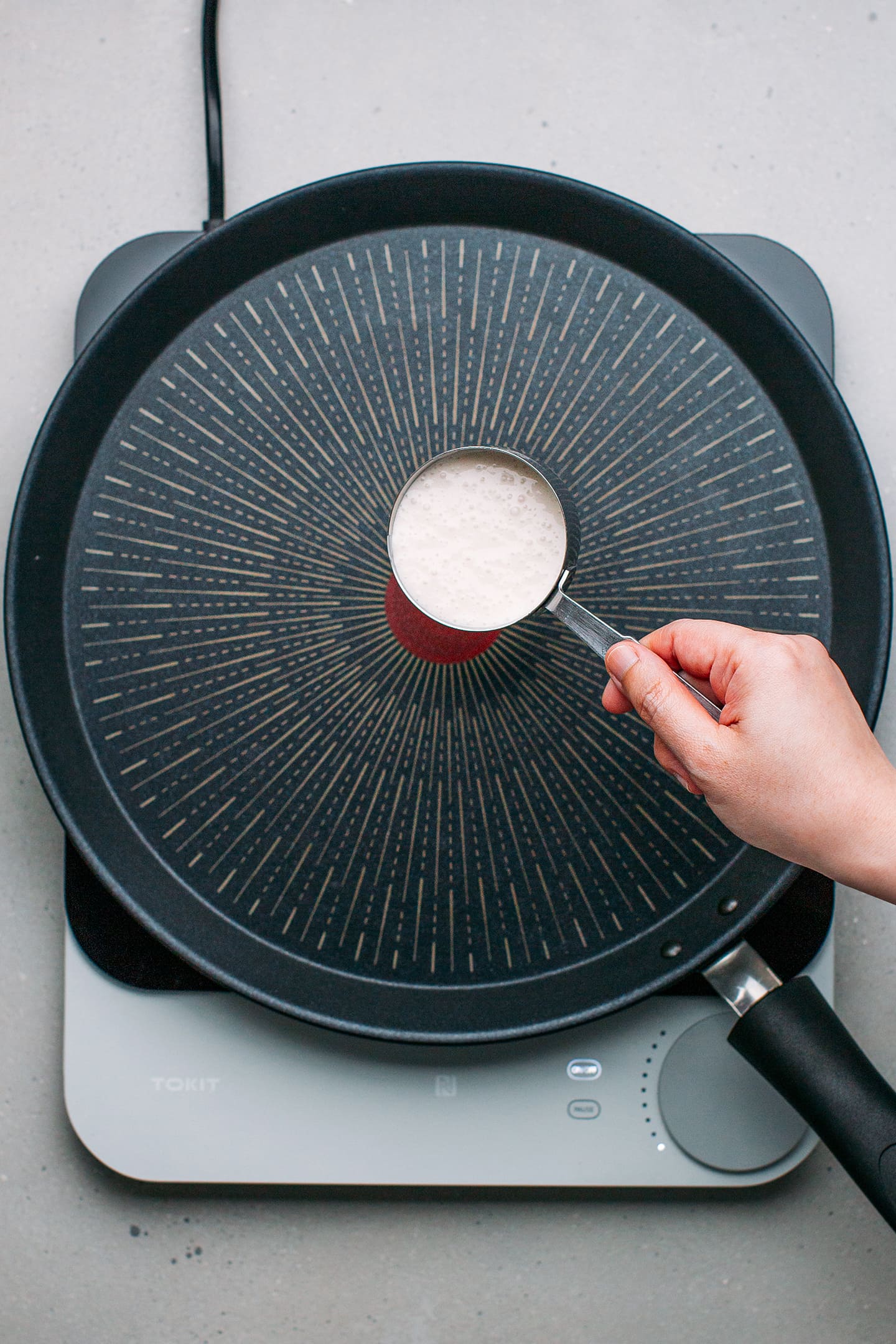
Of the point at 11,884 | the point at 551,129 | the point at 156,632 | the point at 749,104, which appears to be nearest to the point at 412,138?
the point at 551,129

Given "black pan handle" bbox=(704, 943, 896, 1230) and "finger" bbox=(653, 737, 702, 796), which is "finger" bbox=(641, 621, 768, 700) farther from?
"black pan handle" bbox=(704, 943, 896, 1230)

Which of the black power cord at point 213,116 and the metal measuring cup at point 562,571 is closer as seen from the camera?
the metal measuring cup at point 562,571

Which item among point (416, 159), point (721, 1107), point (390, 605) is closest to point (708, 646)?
point (390, 605)

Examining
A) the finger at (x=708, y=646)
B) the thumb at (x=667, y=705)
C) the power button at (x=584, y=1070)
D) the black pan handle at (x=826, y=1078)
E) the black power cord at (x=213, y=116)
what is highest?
the black power cord at (x=213, y=116)

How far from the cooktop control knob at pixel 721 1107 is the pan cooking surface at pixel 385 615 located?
95mm

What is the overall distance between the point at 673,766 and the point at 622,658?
8cm

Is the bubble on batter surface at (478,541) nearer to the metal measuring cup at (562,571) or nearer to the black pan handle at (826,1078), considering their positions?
the metal measuring cup at (562,571)

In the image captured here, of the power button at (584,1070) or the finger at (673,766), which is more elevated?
the finger at (673,766)

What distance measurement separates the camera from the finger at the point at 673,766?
51 centimetres

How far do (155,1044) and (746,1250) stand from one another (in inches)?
15.5

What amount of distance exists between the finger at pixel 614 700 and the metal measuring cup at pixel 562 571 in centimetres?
2

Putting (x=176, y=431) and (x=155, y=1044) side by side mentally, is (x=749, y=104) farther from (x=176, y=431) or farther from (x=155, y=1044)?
(x=155, y=1044)

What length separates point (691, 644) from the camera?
0.50 meters

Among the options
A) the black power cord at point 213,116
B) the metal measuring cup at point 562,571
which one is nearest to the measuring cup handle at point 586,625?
the metal measuring cup at point 562,571
